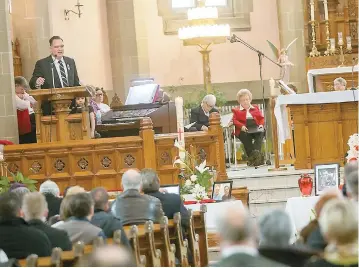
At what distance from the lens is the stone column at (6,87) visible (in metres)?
15.2

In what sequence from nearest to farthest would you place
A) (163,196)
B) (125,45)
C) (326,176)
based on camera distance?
(163,196)
(326,176)
(125,45)

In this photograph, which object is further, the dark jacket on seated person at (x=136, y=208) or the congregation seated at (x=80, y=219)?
the dark jacket on seated person at (x=136, y=208)

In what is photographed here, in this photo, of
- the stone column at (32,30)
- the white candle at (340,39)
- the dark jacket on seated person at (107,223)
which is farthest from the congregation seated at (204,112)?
the dark jacket on seated person at (107,223)

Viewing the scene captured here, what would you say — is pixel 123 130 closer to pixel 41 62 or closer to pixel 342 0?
pixel 41 62

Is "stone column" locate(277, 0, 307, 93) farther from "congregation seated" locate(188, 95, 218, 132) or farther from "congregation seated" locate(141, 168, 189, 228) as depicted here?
"congregation seated" locate(141, 168, 189, 228)

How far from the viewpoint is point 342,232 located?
18.4ft

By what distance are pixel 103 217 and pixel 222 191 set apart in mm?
3830

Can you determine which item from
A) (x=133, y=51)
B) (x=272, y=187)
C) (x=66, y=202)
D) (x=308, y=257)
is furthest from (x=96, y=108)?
(x=308, y=257)

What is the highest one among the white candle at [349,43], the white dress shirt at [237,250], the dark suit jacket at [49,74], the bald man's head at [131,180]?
the white candle at [349,43]

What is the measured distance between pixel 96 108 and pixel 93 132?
53.4 inches

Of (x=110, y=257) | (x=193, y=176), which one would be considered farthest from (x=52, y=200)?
(x=110, y=257)

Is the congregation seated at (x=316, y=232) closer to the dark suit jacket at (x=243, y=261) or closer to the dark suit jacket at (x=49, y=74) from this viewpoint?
the dark suit jacket at (x=243, y=261)

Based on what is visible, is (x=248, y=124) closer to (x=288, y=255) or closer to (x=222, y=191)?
(x=222, y=191)

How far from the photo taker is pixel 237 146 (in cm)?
1850
